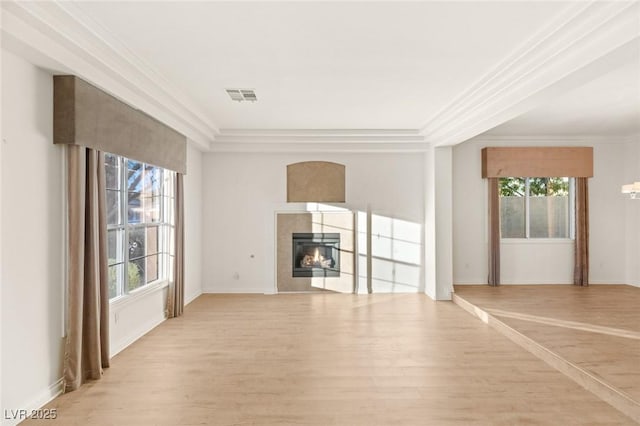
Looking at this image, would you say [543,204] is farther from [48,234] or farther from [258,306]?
[48,234]

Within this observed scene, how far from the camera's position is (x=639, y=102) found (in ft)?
18.3

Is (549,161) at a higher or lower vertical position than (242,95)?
lower

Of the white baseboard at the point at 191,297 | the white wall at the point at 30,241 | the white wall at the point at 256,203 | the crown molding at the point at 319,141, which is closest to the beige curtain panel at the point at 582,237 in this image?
the white wall at the point at 256,203

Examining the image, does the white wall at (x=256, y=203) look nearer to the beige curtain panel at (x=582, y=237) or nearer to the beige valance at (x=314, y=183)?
the beige valance at (x=314, y=183)

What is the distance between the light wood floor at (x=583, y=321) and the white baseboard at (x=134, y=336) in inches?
180

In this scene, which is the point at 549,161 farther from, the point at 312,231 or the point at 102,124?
the point at 102,124

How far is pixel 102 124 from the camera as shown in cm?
394

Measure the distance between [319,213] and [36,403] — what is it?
544 centimetres

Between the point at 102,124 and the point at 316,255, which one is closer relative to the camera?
the point at 102,124

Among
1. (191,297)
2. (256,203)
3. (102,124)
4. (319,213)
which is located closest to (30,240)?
(102,124)

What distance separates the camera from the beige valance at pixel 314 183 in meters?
8.05

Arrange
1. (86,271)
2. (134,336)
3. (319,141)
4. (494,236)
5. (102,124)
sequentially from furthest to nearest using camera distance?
1. (494,236)
2. (319,141)
3. (134,336)
4. (102,124)
5. (86,271)

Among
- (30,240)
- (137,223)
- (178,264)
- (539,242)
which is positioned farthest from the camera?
(539,242)

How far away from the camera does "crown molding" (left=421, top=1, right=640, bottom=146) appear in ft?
9.34
